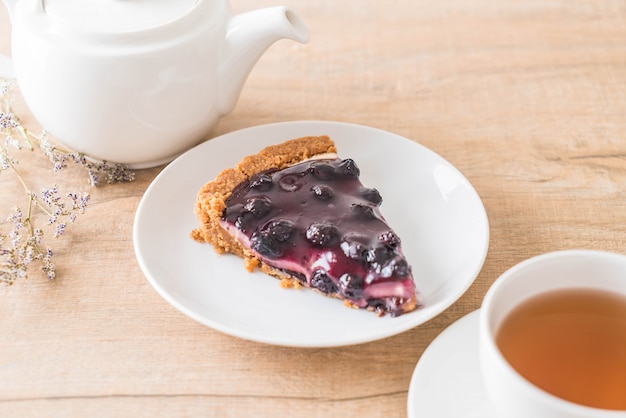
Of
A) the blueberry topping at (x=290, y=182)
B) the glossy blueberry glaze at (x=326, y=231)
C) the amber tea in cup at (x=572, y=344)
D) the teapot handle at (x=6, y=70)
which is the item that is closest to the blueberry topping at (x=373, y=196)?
the glossy blueberry glaze at (x=326, y=231)

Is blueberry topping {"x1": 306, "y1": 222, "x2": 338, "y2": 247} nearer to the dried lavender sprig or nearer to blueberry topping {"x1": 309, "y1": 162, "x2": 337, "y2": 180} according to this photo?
blueberry topping {"x1": 309, "y1": 162, "x2": 337, "y2": 180}

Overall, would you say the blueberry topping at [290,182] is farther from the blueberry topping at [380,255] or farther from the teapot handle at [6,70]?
the teapot handle at [6,70]

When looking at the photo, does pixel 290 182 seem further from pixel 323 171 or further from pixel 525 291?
pixel 525 291

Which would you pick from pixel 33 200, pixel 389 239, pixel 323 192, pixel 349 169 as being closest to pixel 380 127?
pixel 349 169

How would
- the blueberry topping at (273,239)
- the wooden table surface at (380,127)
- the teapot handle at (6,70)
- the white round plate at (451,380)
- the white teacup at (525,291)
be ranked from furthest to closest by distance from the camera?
the teapot handle at (6,70) < the blueberry topping at (273,239) < the wooden table surface at (380,127) < the white round plate at (451,380) < the white teacup at (525,291)

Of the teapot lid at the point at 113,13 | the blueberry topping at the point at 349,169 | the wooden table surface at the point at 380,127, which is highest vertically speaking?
the teapot lid at the point at 113,13

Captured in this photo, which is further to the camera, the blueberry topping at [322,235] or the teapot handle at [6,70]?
the teapot handle at [6,70]

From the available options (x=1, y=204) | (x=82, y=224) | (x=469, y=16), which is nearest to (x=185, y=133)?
(x=82, y=224)

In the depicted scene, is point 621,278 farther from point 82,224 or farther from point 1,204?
point 1,204
